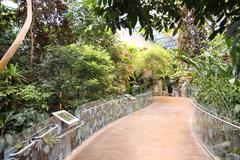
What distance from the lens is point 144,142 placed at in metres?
7.88

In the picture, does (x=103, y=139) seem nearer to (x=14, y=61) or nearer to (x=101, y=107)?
(x=101, y=107)

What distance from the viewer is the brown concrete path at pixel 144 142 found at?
6.59 m

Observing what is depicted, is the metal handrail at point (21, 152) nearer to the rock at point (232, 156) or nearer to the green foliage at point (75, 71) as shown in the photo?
the rock at point (232, 156)

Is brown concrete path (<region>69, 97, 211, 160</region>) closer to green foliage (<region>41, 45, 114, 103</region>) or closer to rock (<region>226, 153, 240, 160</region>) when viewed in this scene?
rock (<region>226, 153, 240, 160</region>)

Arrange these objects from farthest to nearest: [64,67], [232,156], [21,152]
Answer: [64,67] → [232,156] → [21,152]

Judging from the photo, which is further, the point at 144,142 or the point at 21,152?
the point at 144,142

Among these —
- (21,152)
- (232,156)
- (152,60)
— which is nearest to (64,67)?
(232,156)

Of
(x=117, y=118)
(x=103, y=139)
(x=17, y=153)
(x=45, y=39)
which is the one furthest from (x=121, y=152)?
(x=45, y=39)

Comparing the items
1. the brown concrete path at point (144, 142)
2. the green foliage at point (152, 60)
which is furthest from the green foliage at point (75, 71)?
the green foliage at point (152, 60)

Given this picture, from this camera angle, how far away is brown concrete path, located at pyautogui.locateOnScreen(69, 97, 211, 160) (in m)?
6.59

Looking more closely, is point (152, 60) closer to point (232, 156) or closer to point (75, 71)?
point (75, 71)

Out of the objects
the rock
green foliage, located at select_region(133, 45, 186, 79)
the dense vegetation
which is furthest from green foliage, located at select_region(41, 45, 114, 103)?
green foliage, located at select_region(133, 45, 186, 79)

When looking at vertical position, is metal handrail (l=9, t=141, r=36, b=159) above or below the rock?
above

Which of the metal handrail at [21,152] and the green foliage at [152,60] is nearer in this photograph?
the metal handrail at [21,152]
